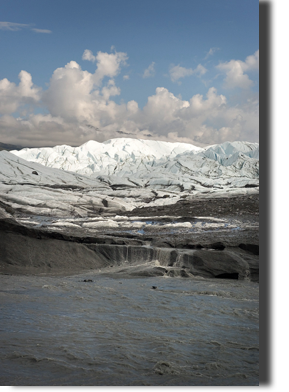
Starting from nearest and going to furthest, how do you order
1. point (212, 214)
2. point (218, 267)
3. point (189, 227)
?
point (218, 267) < point (189, 227) < point (212, 214)

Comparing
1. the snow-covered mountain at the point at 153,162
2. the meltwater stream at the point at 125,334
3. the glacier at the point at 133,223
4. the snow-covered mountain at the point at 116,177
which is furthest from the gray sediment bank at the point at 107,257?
the snow-covered mountain at the point at 153,162

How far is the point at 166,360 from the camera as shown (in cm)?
350

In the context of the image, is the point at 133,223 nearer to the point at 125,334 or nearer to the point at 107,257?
the point at 107,257

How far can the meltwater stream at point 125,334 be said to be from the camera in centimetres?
314

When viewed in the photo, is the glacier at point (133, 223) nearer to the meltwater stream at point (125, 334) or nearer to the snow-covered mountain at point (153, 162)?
the snow-covered mountain at point (153, 162)

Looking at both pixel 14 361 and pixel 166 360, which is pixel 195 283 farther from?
pixel 14 361

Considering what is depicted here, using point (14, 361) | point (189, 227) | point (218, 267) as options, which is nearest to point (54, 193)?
point (189, 227)

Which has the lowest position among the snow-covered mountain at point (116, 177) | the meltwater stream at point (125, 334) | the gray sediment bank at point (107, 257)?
the meltwater stream at point (125, 334)

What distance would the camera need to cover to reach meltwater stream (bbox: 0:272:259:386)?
314 cm

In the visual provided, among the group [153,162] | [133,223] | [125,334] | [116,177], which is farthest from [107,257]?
[153,162]

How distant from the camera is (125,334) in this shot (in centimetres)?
439

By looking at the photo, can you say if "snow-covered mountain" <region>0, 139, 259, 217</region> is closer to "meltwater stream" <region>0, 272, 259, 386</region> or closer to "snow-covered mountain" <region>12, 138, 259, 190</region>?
"snow-covered mountain" <region>12, 138, 259, 190</region>
